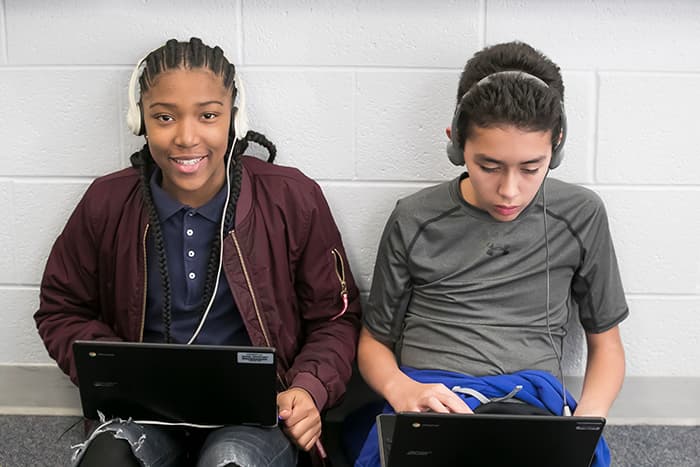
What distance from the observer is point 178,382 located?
1.13 meters

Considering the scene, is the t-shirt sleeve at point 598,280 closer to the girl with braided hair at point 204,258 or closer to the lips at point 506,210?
the lips at point 506,210

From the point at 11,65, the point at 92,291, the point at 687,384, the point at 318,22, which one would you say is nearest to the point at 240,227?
the point at 92,291

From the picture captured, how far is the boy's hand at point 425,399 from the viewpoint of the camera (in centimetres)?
118

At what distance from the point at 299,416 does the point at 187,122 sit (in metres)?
0.50

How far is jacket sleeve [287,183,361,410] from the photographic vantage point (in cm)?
137

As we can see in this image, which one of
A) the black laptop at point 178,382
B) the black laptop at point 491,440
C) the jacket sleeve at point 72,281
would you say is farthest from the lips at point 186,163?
the black laptop at point 491,440

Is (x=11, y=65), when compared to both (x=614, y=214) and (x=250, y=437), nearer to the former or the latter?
(x=250, y=437)

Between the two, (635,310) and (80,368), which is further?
(635,310)

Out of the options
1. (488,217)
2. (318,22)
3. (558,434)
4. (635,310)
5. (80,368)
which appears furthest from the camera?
(635,310)

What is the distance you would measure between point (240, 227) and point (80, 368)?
357mm

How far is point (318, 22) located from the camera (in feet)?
4.75

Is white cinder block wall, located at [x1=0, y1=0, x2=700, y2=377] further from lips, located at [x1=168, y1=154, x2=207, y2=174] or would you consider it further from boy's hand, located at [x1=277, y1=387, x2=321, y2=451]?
boy's hand, located at [x1=277, y1=387, x2=321, y2=451]

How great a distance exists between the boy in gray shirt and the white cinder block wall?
0.15 metres

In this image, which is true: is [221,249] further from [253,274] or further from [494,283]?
[494,283]
